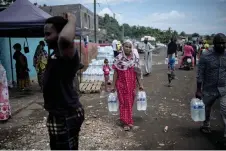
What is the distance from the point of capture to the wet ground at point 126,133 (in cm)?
446

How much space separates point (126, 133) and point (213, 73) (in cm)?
196

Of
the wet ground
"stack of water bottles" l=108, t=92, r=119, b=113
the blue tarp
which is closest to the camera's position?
the wet ground

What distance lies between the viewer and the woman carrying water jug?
5255 mm

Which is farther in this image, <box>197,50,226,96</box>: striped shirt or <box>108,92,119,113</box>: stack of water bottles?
<box>108,92,119,113</box>: stack of water bottles

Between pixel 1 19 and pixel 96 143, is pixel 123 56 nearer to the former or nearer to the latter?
pixel 96 143

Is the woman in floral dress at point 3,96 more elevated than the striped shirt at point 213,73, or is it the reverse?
the striped shirt at point 213,73

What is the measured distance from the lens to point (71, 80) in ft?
7.41

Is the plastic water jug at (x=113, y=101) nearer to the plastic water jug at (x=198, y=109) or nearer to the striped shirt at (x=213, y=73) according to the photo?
the plastic water jug at (x=198, y=109)

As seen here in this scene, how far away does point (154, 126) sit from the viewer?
544 centimetres

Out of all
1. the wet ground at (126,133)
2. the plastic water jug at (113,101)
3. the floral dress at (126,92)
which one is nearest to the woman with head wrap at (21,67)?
the wet ground at (126,133)

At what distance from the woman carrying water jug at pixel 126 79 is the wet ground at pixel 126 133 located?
33 centimetres

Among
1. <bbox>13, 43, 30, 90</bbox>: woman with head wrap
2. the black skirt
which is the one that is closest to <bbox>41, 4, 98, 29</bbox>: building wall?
<bbox>13, 43, 30, 90</bbox>: woman with head wrap

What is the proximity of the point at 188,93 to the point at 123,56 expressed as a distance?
453cm

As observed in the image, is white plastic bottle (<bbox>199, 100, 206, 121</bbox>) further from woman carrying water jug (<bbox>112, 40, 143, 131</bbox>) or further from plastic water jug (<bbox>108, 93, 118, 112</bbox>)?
plastic water jug (<bbox>108, 93, 118, 112</bbox>)
